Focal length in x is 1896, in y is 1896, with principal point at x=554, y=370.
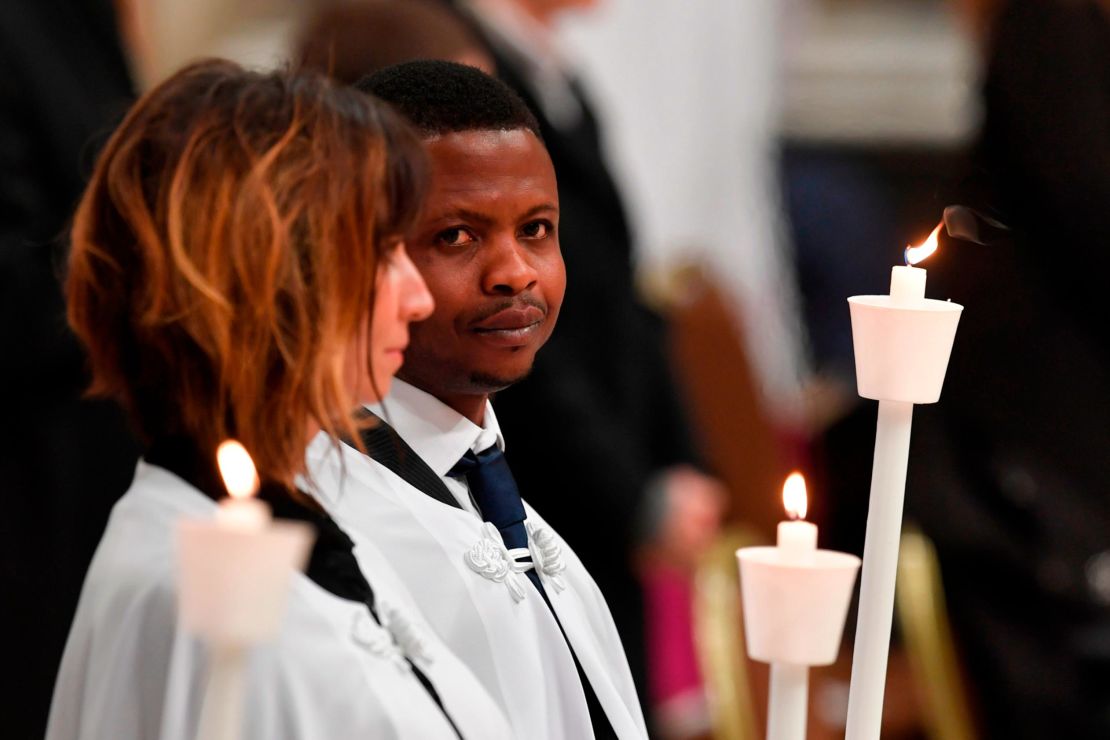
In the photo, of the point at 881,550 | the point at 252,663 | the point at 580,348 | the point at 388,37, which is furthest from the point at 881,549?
the point at 580,348

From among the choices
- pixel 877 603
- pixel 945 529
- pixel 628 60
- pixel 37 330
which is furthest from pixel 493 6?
pixel 628 60

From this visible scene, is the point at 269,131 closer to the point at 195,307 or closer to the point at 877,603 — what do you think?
the point at 195,307

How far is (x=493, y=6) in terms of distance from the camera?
172 cm

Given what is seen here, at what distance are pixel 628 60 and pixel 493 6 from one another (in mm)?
1568

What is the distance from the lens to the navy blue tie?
2.62ft

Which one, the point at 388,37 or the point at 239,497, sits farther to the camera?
the point at 388,37

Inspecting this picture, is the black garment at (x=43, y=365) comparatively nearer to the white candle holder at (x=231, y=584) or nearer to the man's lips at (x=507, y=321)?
the man's lips at (x=507, y=321)

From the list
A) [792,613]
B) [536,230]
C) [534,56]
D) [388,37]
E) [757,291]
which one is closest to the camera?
[792,613]

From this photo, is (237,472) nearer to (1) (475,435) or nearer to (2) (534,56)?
(1) (475,435)

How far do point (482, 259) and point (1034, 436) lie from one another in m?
1.66

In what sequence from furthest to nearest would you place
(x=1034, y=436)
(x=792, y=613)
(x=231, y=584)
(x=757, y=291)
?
(x=757, y=291) < (x=1034, y=436) < (x=792, y=613) < (x=231, y=584)

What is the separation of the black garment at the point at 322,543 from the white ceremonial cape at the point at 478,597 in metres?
0.03

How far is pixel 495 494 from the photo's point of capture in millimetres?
808


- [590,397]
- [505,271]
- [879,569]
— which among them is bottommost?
[590,397]
